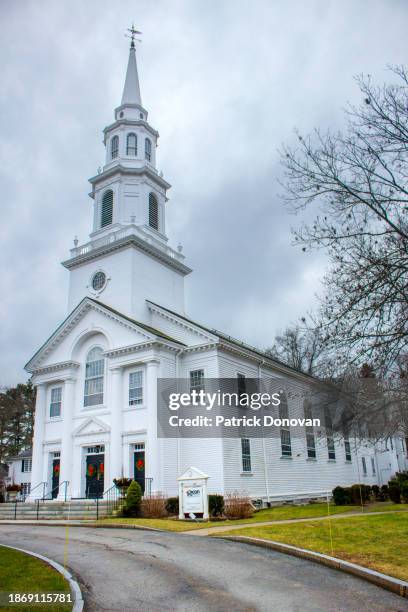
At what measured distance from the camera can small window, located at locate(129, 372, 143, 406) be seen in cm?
2793

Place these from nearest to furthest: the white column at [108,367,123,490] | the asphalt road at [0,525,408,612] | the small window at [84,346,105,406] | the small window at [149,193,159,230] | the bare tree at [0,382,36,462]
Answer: the asphalt road at [0,525,408,612], the white column at [108,367,123,490], the small window at [84,346,105,406], the small window at [149,193,159,230], the bare tree at [0,382,36,462]

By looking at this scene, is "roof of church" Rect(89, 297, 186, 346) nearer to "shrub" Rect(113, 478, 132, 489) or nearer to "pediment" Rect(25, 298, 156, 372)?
"pediment" Rect(25, 298, 156, 372)

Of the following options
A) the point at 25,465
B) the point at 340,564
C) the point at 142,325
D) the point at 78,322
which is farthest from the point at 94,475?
the point at 25,465

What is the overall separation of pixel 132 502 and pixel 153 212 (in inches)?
810

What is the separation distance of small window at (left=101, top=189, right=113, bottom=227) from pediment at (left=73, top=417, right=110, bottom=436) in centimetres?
1355

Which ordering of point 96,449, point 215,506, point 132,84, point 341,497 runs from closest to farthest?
1. point 215,506
2. point 341,497
3. point 96,449
4. point 132,84

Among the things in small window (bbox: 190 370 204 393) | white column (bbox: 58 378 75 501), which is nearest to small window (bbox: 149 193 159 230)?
white column (bbox: 58 378 75 501)

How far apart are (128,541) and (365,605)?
8.22 meters

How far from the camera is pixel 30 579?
9008mm

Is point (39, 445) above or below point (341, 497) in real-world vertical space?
above

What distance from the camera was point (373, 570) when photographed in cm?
979

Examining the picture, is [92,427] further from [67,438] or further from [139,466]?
[139,466]

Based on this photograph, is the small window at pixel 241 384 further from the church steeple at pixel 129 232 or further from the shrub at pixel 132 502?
the shrub at pixel 132 502

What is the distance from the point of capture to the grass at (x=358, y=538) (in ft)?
35.0
